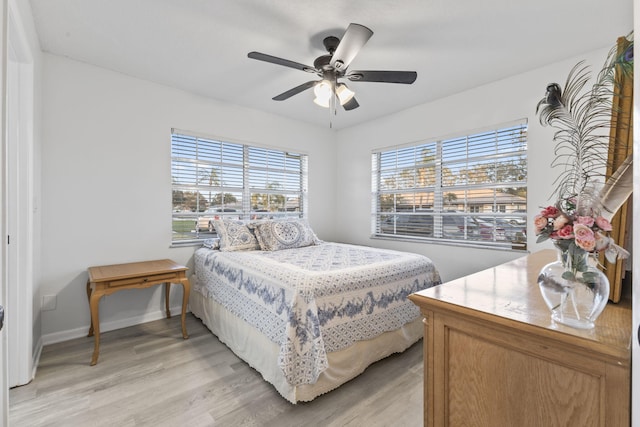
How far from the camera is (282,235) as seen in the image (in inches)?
131

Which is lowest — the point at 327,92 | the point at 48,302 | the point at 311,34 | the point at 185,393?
the point at 185,393

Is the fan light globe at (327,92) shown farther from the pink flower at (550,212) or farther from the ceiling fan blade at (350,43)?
the pink flower at (550,212)

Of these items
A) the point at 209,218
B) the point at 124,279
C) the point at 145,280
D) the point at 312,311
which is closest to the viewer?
the point at 312,311

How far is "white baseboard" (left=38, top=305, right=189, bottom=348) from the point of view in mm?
2539

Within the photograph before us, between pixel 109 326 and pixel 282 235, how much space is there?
6.17 feet

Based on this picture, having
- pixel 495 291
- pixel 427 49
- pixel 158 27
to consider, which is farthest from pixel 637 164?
pixel 158 27

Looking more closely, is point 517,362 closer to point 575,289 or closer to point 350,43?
point 575,289

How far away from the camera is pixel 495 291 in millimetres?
1160

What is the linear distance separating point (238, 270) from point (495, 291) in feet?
6.37

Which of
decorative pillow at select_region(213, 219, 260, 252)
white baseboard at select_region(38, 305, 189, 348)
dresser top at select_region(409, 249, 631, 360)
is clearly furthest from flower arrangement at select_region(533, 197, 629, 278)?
white baseboard at select_region(38, 305, 189, 348)

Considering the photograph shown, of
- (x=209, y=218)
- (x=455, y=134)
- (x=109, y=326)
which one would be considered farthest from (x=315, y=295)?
(x=455, y=134)

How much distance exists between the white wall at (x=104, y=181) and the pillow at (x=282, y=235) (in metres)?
0.88

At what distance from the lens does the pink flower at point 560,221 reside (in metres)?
0.83

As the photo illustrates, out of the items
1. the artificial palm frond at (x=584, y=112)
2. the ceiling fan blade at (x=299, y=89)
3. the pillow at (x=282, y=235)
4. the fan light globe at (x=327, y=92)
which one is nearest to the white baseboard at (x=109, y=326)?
the pillow at (x=282, y=235)
